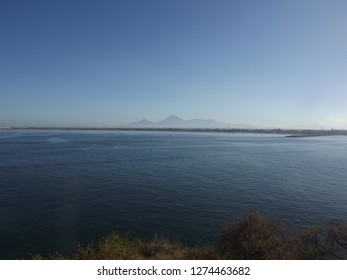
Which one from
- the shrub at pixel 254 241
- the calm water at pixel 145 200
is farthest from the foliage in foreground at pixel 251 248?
the calm water at pixel 145 200

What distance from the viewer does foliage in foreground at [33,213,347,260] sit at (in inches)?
616

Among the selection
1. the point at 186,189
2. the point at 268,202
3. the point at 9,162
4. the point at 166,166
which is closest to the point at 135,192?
the point at 186,189

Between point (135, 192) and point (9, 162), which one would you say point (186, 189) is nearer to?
point (135, 192)

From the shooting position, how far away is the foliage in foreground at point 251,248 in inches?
616

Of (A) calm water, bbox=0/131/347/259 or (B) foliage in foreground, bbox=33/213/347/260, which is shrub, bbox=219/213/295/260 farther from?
(A) calm water, bbox=0/131/347/259

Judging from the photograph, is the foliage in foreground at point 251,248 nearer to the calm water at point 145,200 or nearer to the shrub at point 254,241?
the shrub at point 254,241

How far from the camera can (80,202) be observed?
111ft

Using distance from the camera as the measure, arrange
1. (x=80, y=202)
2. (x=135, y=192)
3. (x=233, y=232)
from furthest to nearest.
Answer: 1. (x=135, y=192)
2. (x=80, y=202)
3. (x=233, y=232)

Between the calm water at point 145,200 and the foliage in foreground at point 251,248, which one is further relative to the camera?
the calm water at point 145,200

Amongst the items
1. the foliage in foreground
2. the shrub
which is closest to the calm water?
the foliage in foreground

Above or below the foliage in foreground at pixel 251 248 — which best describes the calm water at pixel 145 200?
below

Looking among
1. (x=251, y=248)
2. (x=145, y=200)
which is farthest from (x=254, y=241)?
(x=145, y=200)

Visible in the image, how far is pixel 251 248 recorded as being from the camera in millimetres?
15891

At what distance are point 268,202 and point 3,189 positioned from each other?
37.1 metres
